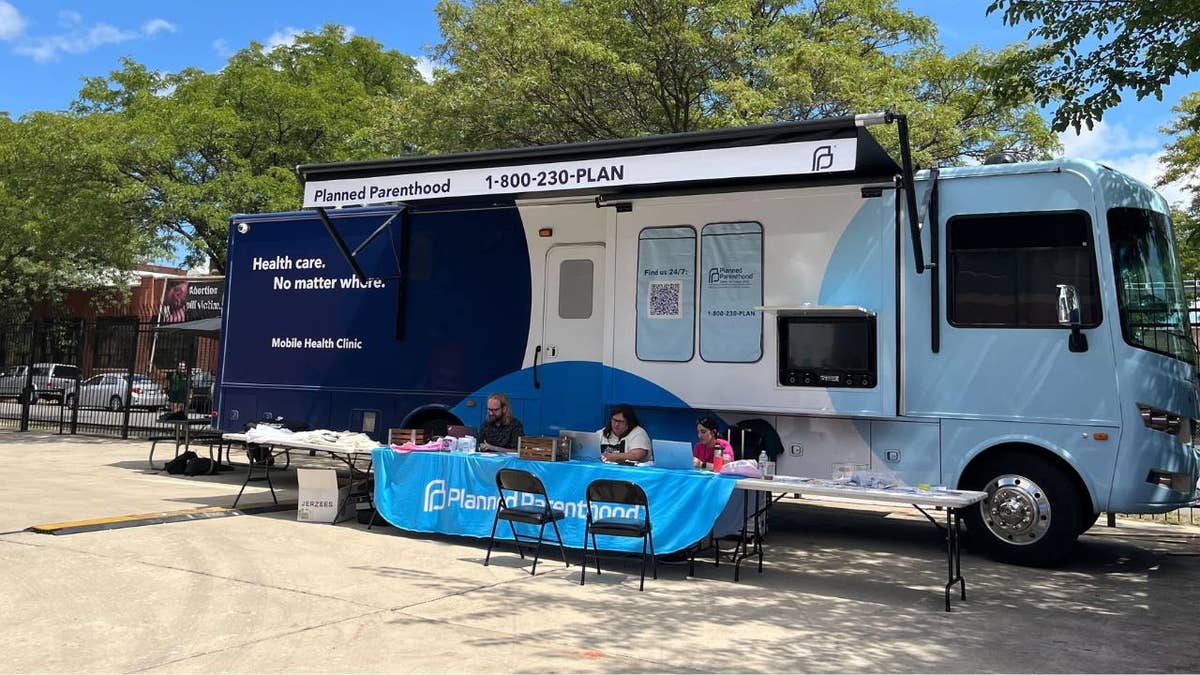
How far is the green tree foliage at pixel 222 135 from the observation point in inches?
739

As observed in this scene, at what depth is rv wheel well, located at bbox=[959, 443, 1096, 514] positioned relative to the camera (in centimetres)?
773

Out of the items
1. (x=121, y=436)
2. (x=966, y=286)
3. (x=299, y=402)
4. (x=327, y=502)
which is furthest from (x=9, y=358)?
(x=966, y=286)

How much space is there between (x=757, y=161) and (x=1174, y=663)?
462 cm

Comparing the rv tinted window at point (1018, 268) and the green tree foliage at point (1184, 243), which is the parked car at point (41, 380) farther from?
the green tree foliage at point (1184, 243)

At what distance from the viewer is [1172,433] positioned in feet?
25.4

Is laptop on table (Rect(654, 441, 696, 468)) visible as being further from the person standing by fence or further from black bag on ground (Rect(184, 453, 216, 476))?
the person standing by fence

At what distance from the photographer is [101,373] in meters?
19.0

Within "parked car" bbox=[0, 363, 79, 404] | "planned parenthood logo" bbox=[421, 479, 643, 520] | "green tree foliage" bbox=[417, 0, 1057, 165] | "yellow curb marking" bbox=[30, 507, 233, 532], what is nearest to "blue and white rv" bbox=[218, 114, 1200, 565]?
"planned parenthood logo" bbox=[421, 479, 643, 520]

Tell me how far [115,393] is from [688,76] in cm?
1370

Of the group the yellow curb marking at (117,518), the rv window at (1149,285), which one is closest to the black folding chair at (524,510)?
the yellow curb marking at (117,518)

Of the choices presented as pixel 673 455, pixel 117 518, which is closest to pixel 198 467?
pixel 117 518

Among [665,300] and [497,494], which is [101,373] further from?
[665,300]

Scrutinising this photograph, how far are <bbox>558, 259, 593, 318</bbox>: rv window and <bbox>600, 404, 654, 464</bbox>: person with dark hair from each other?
5.80ft

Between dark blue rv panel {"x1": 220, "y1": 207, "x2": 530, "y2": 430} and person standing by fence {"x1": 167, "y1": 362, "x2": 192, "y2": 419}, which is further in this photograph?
person standing by fence {"x1": 167, "y1": 362, "x2": 192, "y2": 419}
